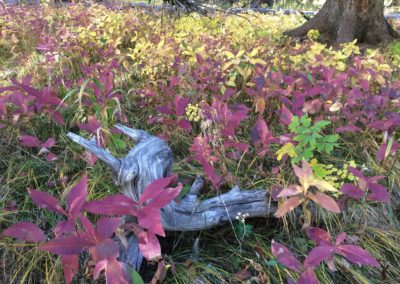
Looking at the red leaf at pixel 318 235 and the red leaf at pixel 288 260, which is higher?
the red leaf at pixel 318 235

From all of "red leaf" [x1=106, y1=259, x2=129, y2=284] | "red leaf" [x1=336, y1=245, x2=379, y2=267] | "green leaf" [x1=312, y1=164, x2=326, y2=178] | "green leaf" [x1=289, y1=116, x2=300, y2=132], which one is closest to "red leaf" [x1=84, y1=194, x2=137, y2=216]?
"red leaf" [x1=106, y1=259, x2=129, y2=284]

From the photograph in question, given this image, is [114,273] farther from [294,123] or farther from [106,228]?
[294,123]

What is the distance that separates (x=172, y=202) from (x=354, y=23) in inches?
166

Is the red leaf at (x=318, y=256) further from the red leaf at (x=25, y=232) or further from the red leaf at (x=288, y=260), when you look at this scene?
the red leaf at (x=25, y=232)

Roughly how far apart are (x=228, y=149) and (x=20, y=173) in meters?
1.12

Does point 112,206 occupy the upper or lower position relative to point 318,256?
upper

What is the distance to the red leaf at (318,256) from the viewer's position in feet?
3.98

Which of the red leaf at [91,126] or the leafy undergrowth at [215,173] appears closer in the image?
the leafy undergrowth at [215,173]

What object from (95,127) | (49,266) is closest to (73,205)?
(49,266)

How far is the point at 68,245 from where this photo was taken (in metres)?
1.02

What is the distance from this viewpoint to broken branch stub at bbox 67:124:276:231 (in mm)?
1569

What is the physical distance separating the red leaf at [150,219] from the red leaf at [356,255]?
575 millimetres

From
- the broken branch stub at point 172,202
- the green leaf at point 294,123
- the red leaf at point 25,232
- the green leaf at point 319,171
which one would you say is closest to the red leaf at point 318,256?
the green leaf at point 319,171

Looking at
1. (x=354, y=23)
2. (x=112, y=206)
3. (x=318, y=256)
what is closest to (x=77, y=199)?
(x=112, y=206)
